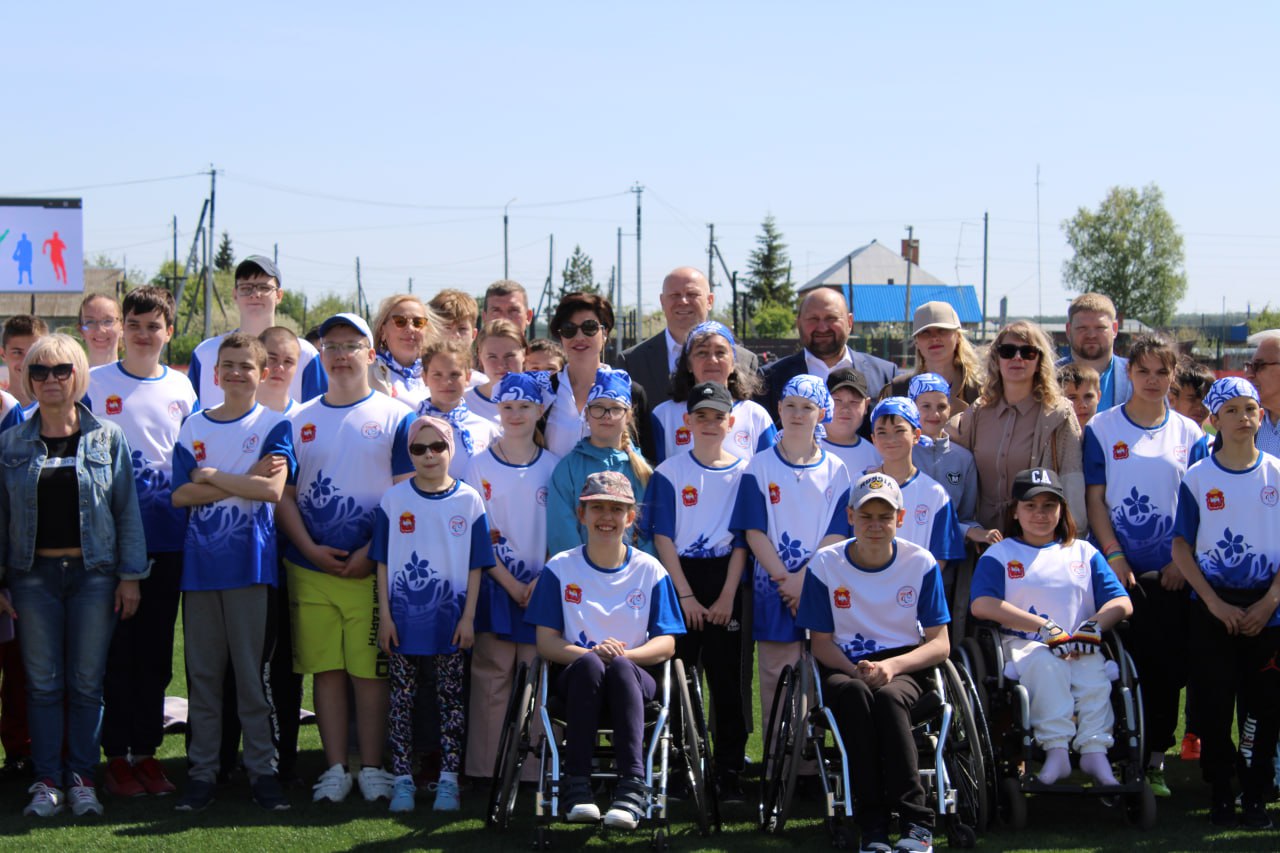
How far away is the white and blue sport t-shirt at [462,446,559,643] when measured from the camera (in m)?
5.45

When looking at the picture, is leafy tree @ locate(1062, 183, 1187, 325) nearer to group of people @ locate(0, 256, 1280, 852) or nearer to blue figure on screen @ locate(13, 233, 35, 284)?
blue figure on screen @ locate(13, 233, 35, 284)

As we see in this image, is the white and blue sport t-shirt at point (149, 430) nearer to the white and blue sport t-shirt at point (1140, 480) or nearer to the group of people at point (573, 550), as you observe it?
the group of people at point (573, 550)

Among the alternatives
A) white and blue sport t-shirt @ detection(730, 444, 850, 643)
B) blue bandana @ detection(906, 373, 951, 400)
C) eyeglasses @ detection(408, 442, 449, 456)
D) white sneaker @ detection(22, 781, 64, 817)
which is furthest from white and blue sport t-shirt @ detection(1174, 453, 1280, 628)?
white sneaker @ detection(22, 781, 64, 817)

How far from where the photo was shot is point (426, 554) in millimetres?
5227

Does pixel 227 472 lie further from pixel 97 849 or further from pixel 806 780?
pixel 806 780

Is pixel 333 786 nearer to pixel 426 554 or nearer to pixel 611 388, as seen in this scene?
pixel 426 554

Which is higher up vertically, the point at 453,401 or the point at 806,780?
the point at 453,401

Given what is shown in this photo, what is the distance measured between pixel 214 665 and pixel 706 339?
2493mm

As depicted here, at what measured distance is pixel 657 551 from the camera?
5445 mm

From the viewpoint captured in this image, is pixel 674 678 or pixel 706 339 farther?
pixel 706 339

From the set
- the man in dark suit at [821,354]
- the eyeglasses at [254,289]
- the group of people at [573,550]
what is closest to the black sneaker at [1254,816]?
the group of people at [573,550]

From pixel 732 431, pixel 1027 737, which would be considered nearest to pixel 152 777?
pixel 732 431

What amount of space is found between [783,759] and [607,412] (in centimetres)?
156

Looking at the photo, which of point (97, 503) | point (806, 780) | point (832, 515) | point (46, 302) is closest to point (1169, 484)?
point (832, 515)
